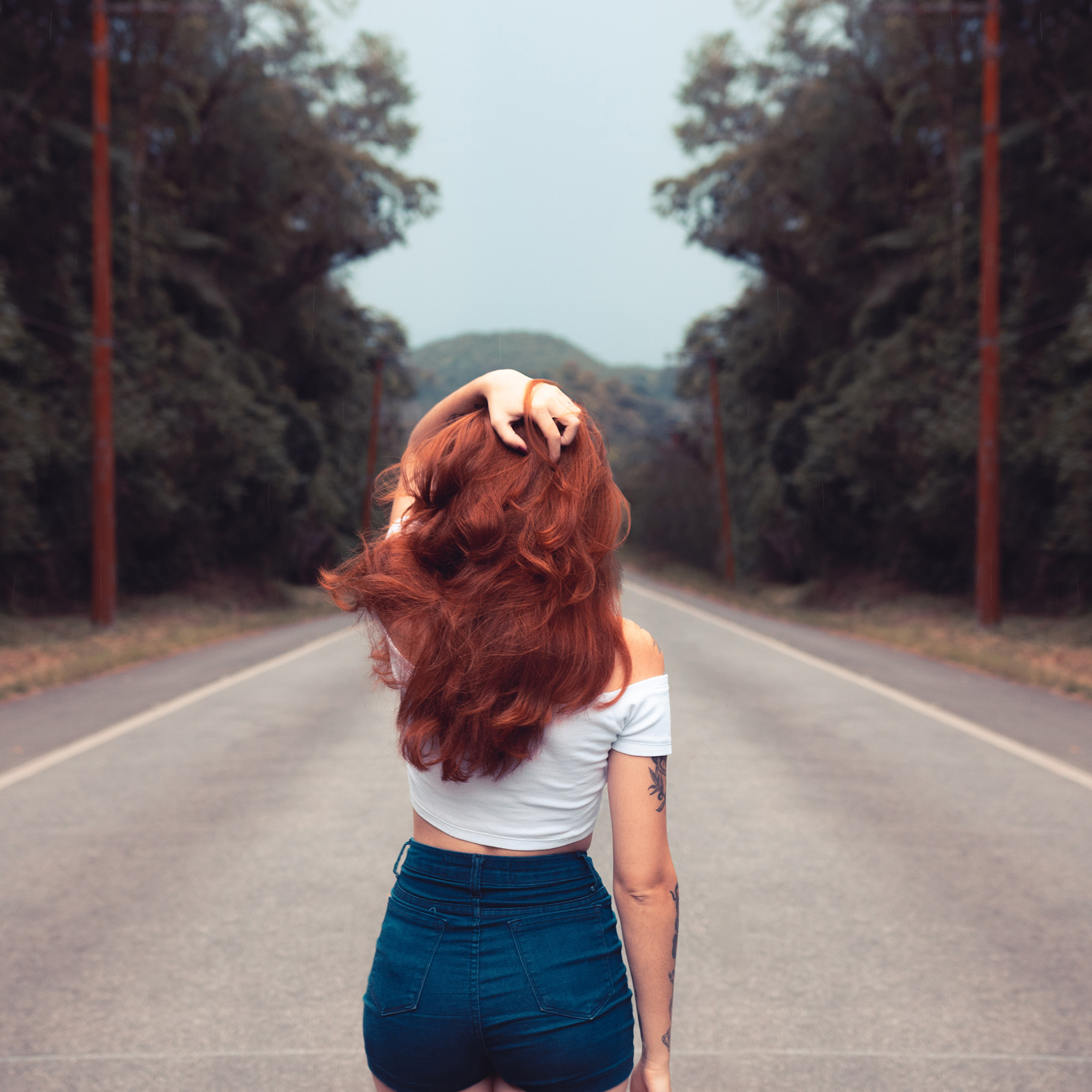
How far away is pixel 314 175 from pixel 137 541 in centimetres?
1571

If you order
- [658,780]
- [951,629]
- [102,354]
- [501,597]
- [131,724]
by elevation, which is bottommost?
[951,629]

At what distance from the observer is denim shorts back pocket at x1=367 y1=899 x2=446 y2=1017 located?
70.0 inches

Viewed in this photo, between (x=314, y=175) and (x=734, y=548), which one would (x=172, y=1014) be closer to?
(x=314, y=175)

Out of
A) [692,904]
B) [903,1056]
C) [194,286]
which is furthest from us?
[194,286]

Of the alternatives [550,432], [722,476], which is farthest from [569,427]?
[722,476]

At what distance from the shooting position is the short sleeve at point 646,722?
178cm

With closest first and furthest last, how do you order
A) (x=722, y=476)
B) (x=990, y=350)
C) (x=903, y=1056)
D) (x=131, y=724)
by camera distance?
(x=903, y=1056) < (x=131, y=724) < (x=990, y=350) < (x=722, y=476)

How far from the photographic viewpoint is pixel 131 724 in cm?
993

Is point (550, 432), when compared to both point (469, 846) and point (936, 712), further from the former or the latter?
point (936, 712)

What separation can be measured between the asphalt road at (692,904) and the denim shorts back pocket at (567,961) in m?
1.89

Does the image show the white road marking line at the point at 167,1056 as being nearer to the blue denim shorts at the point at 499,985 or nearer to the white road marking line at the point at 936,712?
the blue denim shorts at the point at 499,985

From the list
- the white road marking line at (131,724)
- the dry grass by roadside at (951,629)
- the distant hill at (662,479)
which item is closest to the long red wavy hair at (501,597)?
the white road marking line at (131,724)

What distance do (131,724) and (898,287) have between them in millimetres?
27667

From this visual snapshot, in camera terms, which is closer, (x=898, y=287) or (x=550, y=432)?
(x=550, y=432)
